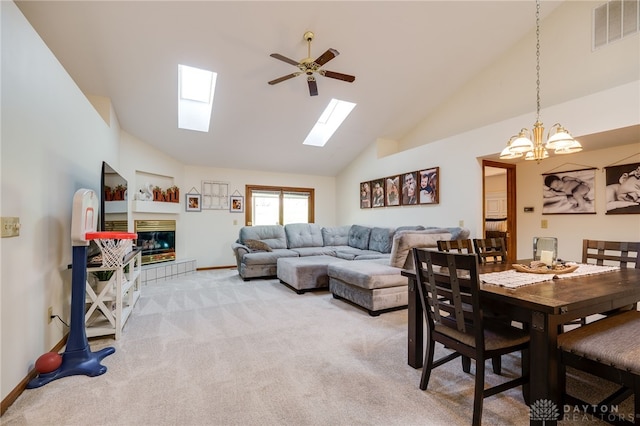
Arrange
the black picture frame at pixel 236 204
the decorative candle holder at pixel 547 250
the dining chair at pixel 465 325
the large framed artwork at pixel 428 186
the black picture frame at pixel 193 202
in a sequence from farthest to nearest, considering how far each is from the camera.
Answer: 1. the black picture frame at pixel 236 204
2. the black picture frame at pixel 193 202
3. the large framed artwork at pixel 428 186
4. the decorative candle holder at pixel 547 250
5. the dining chair at pixel 465 325

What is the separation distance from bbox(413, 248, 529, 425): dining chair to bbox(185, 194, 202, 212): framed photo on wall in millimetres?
5745

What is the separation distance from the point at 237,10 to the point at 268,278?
4.12 meters

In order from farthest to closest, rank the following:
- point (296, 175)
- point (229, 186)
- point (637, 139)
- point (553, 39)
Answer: point (296, 175)
point (229, 186)
point (553, 39)
point (637, 139)

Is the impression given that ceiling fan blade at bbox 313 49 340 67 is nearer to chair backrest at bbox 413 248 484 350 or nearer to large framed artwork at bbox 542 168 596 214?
chair backrest at bbox 413 248 484 350

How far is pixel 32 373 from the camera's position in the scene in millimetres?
2051

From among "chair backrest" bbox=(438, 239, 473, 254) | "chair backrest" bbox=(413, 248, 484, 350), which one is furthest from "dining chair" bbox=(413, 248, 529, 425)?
"chair backrest" bbox=(438, 239, 473, 254)

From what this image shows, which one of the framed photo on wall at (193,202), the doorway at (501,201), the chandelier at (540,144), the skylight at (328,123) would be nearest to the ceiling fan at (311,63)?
the chandelier at (540,144)

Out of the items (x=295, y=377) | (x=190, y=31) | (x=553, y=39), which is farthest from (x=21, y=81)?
(x=553, y=39)

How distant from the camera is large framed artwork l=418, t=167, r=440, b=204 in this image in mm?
5195

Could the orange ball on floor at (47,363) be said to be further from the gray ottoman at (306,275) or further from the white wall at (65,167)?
the gray ottoman at (306,275)

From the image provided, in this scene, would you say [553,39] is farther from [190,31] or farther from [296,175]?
[296,175]

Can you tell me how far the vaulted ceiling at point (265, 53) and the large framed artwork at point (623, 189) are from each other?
230 cm

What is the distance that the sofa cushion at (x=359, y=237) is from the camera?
20.6ft

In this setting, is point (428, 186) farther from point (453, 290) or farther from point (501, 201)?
point (453, 290)
